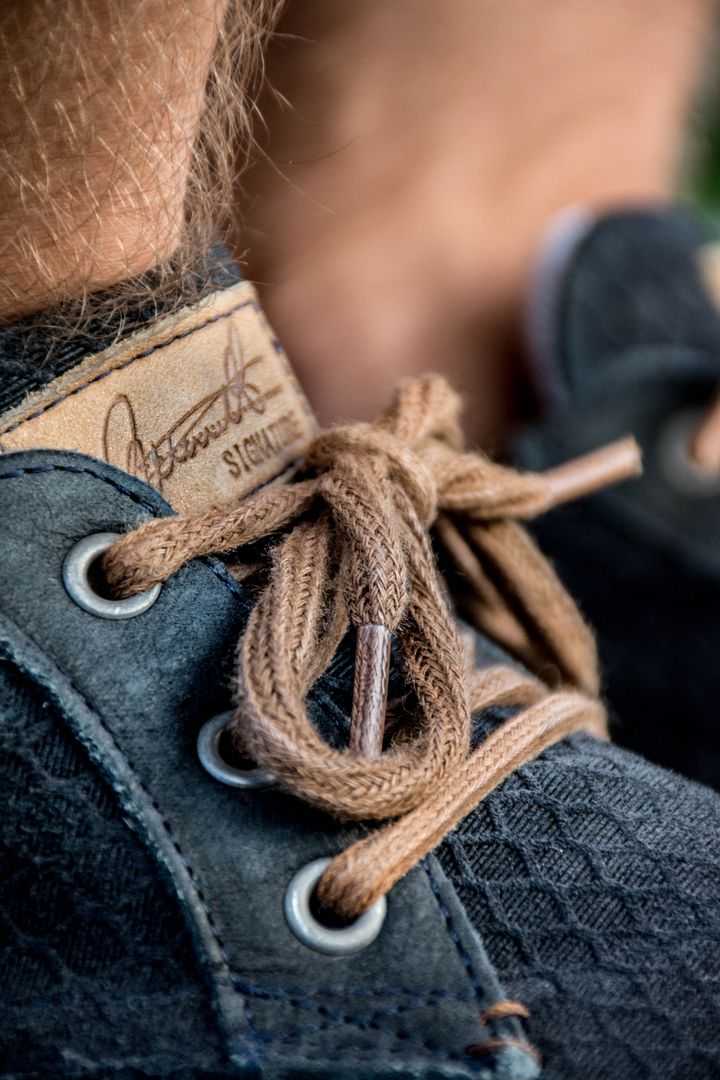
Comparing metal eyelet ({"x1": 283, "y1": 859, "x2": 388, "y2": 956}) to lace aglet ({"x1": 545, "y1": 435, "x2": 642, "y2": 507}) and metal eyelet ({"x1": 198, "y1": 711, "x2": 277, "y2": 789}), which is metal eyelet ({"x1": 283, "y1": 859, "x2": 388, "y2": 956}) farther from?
lace aglet ({"x1": 545, "y1": 435, "x2": 642, "y2": 507})

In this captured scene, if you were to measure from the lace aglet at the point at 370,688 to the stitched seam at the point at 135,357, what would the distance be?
0.16 meters

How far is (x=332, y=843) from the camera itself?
43cm

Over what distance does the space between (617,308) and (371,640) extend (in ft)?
2.49

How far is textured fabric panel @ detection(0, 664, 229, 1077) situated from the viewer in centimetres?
41

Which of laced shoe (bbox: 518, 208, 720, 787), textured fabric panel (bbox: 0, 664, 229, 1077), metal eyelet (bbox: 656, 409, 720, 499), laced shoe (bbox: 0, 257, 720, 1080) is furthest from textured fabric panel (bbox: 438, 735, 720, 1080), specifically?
metal eyelet (bbox: 656, 409, 720, 499)

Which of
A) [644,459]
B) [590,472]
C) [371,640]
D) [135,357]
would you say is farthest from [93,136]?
[644,459]

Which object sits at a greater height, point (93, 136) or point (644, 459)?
point (93, 136)

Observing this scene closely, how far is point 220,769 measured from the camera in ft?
1.42

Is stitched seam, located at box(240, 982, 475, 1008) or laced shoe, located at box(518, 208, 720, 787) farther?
laced shoe, located at box(518, 208, 720, 787)

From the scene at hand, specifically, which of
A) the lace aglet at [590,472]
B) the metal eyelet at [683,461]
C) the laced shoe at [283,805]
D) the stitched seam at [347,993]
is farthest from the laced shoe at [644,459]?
the stitched seam at [347,993]

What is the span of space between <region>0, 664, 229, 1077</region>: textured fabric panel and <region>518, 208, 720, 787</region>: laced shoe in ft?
2.01

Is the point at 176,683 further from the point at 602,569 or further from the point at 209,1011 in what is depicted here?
the point at 602,569

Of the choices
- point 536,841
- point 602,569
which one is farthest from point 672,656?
point 536,841

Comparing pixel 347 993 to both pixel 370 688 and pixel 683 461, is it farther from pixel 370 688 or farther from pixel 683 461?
pixel 683 461
